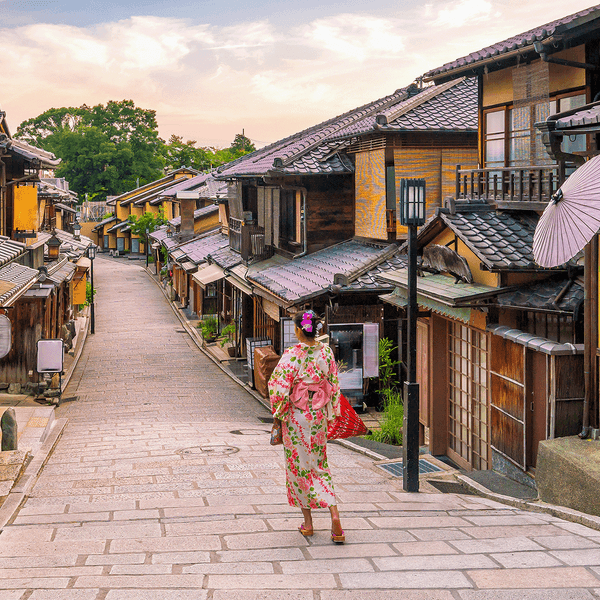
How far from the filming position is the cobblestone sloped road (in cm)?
498

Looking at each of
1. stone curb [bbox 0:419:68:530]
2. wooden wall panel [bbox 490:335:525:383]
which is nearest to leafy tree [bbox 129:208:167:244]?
stone curb [bbox 0:419:68:530]

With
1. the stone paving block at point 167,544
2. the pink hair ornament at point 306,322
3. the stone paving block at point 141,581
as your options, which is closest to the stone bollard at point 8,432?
the stone paving block at point 167,544

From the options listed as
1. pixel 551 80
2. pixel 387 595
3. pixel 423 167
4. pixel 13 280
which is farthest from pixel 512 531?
pixel 13 280

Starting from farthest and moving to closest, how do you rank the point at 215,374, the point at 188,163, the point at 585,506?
the point at 188,163, the point at 215,374, the point at 585,506

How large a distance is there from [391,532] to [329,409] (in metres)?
1.24

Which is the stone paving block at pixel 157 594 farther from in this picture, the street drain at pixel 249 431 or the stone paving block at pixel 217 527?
the street drain at pixel 249 431

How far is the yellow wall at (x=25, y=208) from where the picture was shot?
21.0 metres

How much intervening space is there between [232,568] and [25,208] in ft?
60.2

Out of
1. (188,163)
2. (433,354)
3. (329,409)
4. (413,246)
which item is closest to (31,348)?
(433,354)

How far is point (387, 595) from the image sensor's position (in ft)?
15.9

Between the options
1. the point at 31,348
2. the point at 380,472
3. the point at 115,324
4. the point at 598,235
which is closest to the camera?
the point at 598,235

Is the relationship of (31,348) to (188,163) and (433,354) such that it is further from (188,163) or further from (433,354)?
(188,163)

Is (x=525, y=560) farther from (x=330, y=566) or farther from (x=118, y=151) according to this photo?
(x=118, y=151)

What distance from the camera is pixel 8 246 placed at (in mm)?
15992
